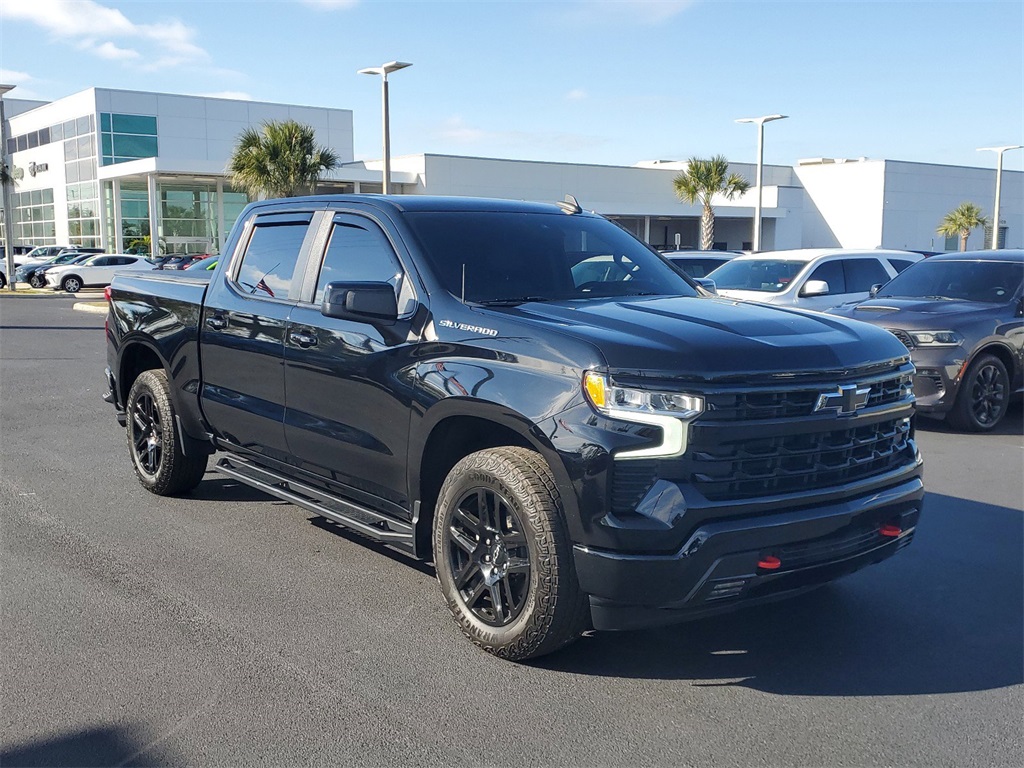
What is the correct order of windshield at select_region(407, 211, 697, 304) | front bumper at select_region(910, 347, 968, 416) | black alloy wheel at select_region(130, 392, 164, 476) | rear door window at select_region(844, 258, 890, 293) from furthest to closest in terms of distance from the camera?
rear door window at select_region(844, 258, 890, 293), front bumper at select_region(910, 347, 968, 416), black alloy wheel at select_region(130, 392, 164, 476), windshield at select_region(407, 211, 697, 304)

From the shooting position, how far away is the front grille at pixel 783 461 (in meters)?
3.64

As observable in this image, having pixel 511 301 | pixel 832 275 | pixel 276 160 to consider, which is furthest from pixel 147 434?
pixel 276 160

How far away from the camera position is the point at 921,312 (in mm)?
9719

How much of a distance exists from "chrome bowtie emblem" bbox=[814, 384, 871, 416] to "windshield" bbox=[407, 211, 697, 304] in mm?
1379

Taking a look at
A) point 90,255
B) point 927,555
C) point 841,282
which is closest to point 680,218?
point 90,255

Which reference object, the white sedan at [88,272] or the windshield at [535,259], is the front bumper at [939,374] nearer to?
the windshield at [535,259]

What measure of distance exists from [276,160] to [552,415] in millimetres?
31871

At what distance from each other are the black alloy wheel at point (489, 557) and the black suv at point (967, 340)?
19.5 feet

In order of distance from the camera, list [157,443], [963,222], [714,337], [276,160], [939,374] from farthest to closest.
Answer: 1. [963,222]
2. [276,160]
3. [939,374]
4. [157,443]
5. [714,337]

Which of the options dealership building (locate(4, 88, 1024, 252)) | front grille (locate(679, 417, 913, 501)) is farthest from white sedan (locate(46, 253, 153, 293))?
front grille (locate(679, 417, 913, 501))

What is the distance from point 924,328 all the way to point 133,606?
751 cm

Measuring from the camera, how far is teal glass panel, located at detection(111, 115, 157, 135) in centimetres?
5444

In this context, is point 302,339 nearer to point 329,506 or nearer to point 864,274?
point 329,506

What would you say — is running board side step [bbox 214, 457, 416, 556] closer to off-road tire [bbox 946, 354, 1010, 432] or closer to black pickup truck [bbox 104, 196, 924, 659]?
black pickup truck [bbox 104, 196, 924, 659]
